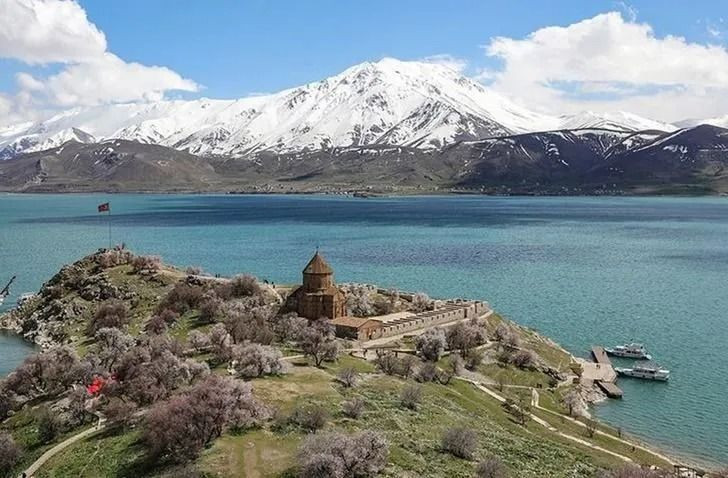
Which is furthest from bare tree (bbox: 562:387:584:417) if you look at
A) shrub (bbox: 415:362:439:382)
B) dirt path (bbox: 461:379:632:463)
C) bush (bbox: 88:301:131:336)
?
bush (bbox: 88:301:131:336)

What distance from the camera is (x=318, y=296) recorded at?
6700 cm

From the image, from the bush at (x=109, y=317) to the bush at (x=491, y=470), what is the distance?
4762 centimetres

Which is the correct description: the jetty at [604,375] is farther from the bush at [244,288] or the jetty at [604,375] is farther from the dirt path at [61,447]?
the dirt path at [61,447]

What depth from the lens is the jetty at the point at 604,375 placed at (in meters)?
61.3

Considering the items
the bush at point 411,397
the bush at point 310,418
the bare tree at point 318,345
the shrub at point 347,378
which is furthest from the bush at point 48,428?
the bush at point 411,397

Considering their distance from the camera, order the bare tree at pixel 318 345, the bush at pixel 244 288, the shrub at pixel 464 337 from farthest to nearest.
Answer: the bush at pixel 244 288 < the shrub at pixel 464 337 < the bare tree at pixel 318 345

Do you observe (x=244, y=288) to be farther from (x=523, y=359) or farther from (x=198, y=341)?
(x=523, y=359)

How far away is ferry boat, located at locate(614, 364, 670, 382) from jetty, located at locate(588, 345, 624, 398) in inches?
50.3

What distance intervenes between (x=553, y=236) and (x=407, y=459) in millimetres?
160784

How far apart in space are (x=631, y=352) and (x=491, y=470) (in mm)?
43963

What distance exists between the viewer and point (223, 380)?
A: 37.0 meters

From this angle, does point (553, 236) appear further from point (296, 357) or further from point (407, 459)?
point (407, 459)

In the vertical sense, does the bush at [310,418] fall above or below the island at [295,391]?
above

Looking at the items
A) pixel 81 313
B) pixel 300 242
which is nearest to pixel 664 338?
pixel 81 313
